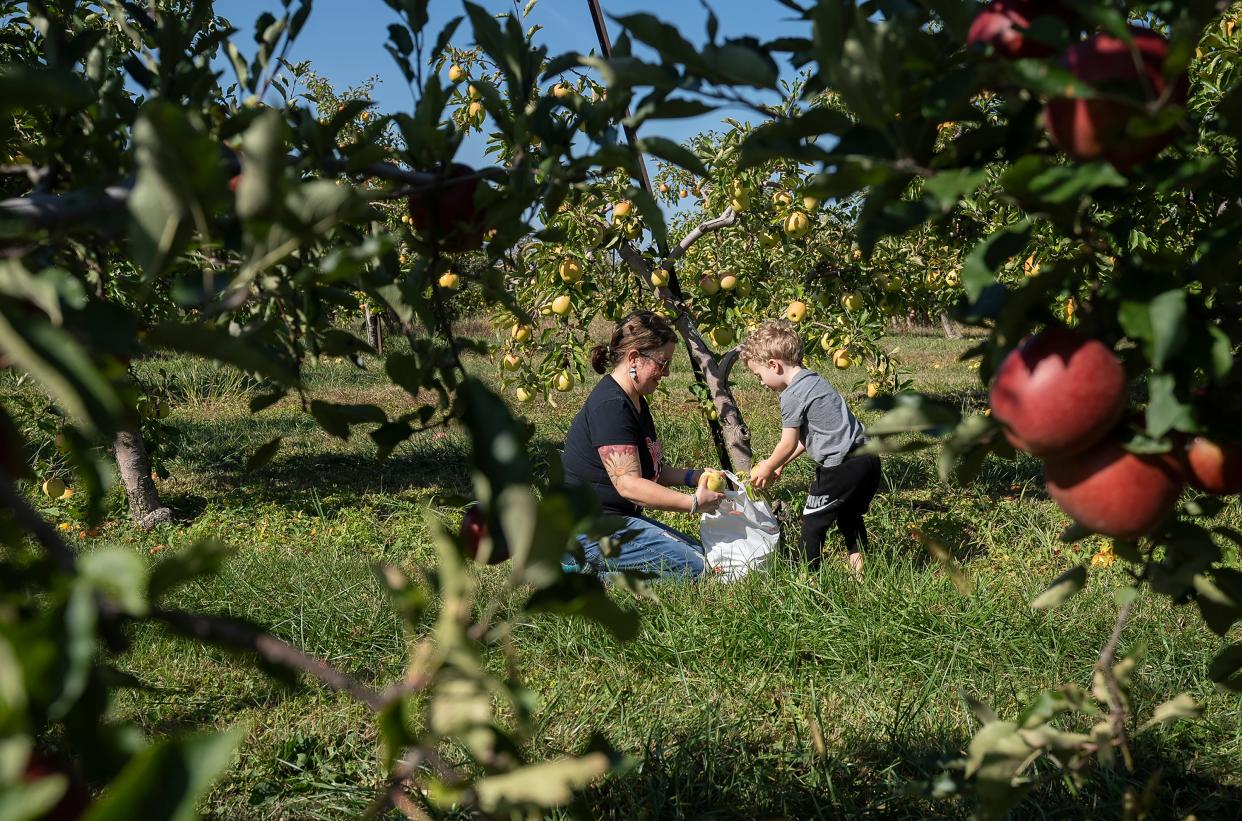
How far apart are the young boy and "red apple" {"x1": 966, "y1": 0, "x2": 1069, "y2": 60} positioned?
2.77 meters

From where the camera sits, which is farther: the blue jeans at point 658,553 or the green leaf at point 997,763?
the blue jeans at point 658,553

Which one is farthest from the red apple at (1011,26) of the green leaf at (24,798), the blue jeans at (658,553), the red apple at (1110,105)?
the blue jeans at (658,553)

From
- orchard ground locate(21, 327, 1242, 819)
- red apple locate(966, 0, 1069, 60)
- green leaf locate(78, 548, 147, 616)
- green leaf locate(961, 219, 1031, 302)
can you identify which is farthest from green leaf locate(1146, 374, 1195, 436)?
green leaf locate(78, 548, 147, 616)

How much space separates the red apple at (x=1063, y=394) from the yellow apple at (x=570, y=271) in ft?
8.73

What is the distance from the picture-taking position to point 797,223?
11.6 ft

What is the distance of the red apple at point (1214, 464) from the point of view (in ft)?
2.62

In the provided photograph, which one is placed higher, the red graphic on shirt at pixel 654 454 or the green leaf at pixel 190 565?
the green leaf at pixel 190 565

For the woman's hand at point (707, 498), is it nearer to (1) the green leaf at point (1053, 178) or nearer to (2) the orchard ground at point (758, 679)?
(2) the orchard ground at point (758, 679)

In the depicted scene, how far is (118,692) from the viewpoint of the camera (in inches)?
94.8

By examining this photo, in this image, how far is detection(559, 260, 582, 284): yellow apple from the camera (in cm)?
337

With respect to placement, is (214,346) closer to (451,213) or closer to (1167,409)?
(451,213)

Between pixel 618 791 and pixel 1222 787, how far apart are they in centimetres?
121

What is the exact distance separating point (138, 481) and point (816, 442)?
124 inches

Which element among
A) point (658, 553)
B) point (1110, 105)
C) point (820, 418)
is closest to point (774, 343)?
point (820, 418)
